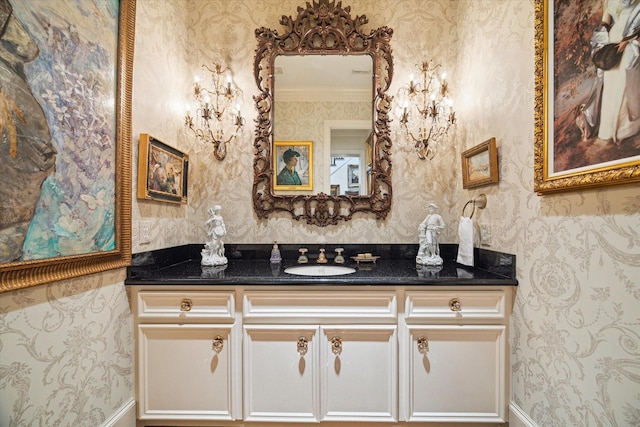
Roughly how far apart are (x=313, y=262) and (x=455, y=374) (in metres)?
1.03

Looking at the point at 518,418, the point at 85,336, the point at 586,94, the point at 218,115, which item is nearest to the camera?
the point at 586,94

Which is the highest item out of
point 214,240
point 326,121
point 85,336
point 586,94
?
point 326,121

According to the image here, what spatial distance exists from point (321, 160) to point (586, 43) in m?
1.38

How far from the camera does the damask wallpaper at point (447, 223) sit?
883mm

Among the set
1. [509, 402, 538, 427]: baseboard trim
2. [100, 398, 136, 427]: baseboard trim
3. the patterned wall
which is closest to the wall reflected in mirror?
the patterned wall

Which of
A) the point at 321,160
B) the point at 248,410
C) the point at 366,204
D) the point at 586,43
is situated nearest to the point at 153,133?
the point at 321,160

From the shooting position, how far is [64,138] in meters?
1.00

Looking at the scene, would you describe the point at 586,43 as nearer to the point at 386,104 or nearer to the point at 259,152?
the point at 386,104

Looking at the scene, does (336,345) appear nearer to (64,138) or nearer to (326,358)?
(326,358)

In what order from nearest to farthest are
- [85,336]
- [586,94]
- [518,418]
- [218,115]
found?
[586,94] < [85,336] < [518,418] < [218,115]

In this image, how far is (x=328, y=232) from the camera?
1.95 m

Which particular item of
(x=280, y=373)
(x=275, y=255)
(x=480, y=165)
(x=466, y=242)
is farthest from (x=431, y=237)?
(x=280, y=373)

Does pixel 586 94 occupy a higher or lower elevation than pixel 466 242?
higher

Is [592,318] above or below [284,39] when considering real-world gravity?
below
